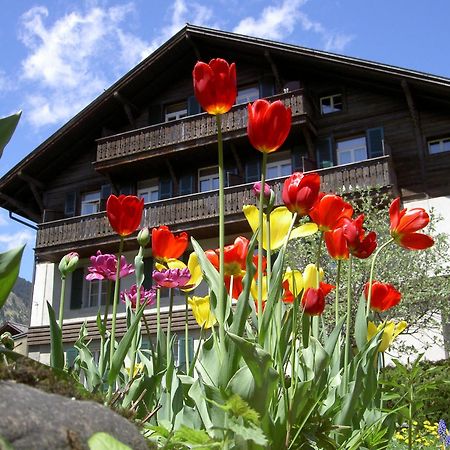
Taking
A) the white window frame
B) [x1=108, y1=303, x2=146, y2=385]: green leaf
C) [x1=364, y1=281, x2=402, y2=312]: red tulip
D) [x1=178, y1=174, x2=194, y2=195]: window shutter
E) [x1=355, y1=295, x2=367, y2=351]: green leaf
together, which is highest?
the white window frame

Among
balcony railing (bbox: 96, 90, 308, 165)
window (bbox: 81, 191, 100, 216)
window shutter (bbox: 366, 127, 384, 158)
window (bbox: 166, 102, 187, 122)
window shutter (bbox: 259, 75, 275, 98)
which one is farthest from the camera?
window (bbox: 81, 191, 100, 216)

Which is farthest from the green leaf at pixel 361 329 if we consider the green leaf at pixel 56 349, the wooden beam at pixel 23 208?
the wooden beam at pixel 23 208

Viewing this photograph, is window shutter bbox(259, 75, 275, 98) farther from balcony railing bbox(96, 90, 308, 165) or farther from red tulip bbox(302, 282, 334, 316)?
red tulip bbox(302, 282, 334, 316)

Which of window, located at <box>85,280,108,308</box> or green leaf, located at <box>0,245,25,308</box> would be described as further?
window, located at <box>85,280,108,308</box>

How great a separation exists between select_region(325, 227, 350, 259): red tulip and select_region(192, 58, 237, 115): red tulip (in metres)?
0.80

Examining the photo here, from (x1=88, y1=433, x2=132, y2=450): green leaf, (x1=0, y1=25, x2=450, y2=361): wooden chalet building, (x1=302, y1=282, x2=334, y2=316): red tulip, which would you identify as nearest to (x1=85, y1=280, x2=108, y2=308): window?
(x1=0, y1=25, x2=450, y2=361): wooden chalet building

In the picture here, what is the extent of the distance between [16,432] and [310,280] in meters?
1.80

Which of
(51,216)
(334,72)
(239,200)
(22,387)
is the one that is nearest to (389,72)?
(334,72)

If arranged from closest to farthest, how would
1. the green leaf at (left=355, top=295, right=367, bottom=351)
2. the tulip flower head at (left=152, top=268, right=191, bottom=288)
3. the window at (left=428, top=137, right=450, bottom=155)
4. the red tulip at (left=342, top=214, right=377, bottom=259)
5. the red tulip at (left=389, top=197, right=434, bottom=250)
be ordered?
the green leaf at (left=355, top=295, right=367, bottom=351) < the red tulip at (left=342, top=214, right=377, bottom=259) < the red tulip at (left=389, top=197, right=434, bottom=250) < the tulip flower head at (left=152, top=268, right=191, bottom=288) < the window at (left=428, top=137, right=450, bottom=155)

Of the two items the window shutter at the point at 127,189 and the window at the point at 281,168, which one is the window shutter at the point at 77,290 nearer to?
the window shutter at the point at 127,189

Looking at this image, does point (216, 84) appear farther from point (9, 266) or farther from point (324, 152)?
point (324, 152)

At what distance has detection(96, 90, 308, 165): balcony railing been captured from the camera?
1888cm

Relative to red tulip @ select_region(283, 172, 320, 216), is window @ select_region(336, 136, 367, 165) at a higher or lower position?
higher

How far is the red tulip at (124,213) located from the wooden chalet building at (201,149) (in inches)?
572
